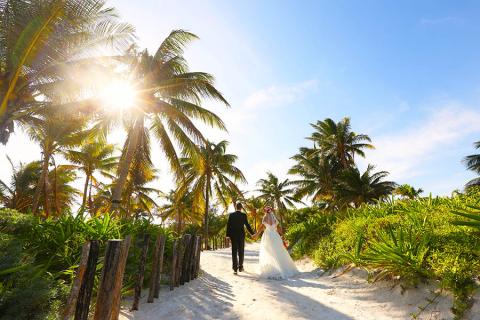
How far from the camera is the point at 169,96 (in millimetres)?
11859

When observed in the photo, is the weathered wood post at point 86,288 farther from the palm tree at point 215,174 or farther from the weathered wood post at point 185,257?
the palm tree at point 215,174

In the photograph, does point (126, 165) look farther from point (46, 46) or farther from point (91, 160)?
point (91, 160)

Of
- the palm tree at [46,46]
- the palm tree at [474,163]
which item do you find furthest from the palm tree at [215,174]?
the palm tree at [474,163]

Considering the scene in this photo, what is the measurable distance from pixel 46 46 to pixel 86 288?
7.61 m

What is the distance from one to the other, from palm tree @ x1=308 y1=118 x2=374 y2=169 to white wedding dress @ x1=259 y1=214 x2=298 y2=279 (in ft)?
68.6

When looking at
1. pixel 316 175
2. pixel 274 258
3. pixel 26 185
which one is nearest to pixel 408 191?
pixel 274 258

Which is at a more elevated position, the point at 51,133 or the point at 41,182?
the point at 51,133

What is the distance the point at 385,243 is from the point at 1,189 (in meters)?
21.4

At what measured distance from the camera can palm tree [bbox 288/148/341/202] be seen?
27309mm

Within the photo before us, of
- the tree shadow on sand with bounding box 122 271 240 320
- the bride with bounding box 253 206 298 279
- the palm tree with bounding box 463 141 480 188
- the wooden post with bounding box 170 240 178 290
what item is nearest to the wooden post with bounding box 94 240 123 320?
the tree shadow on sand with bounding box 122 271 240 320

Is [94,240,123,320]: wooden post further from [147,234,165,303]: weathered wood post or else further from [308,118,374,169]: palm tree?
→ [308,118,374,169]: palm tree

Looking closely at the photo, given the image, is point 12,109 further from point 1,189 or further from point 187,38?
point 1,189

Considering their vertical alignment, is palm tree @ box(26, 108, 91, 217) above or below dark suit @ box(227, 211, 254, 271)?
above

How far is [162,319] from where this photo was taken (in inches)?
178
